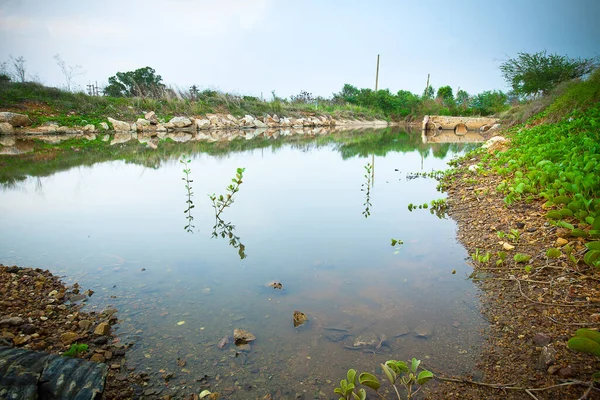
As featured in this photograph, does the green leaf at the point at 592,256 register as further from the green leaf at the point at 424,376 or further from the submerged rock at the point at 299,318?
the submerged rock at the point at 299,318

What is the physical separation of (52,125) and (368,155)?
19523mm

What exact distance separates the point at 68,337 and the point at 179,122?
26117mm

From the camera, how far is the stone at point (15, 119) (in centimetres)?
1884

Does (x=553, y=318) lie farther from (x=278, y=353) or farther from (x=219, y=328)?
(x=219, y=328)

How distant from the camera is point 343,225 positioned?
477 centimetres

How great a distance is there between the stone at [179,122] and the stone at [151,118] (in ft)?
3.44

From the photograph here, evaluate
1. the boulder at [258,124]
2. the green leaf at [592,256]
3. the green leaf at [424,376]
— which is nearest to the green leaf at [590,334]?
the green leaf at [424,376]

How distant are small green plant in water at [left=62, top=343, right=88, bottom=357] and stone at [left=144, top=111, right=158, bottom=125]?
26.0m

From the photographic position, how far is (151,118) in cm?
2575

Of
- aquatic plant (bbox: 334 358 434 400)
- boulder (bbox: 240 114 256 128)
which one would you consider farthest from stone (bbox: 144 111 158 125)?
aquatic plant (bbox: 334 358 434 400)

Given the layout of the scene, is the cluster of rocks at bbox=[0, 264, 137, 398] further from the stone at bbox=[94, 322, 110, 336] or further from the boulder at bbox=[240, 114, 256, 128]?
the boulder at bbox=[240, 114, 256, 128]

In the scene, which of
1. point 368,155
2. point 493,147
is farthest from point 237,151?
point 493,147

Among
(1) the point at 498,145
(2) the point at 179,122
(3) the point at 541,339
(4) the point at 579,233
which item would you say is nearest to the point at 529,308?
(3) the point at 541,339

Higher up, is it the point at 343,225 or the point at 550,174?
the point at 550,174
